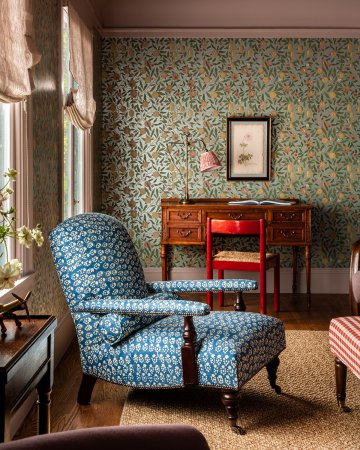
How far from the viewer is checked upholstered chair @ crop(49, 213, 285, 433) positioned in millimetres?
2859

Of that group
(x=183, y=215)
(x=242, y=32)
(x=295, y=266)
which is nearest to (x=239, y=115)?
(x=242, y=32)

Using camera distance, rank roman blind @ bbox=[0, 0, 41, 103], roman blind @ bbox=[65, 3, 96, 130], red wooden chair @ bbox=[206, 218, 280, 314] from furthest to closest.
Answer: red wooden chair @ bbox=[206, 218, 280, 314] < roman blind @ bbox=[65, 3, 96, 130] < roman blind @ bbox=[0, 0, 41, 103]

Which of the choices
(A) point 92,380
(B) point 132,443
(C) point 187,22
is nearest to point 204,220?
(C) point 187,22

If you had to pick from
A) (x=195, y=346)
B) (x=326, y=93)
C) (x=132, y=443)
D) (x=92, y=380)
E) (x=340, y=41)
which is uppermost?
(x=340, y=41)

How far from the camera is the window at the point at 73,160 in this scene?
4.53 m

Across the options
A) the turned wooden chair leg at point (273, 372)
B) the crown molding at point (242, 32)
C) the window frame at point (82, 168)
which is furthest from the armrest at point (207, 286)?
the crown molding at point (242, 32)

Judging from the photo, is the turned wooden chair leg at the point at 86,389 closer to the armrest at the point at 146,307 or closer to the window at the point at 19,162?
the armrest at the point at 146,307

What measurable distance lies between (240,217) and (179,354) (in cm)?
297

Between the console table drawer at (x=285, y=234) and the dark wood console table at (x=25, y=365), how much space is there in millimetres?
3716

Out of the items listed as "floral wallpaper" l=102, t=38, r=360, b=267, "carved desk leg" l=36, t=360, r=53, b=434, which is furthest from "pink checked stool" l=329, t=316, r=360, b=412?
"floral wallpaper" l=102, t=38, r=360, b=267

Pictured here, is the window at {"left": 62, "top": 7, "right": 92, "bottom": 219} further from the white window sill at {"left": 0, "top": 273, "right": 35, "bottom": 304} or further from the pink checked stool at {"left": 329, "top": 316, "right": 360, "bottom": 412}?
the pink checked stool at {"left": 329, "top": 316, "right": 360, "bottom": 412}

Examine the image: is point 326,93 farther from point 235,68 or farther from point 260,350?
point 260,350

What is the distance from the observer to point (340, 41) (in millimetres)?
6270

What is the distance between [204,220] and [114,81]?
1.66 meters
